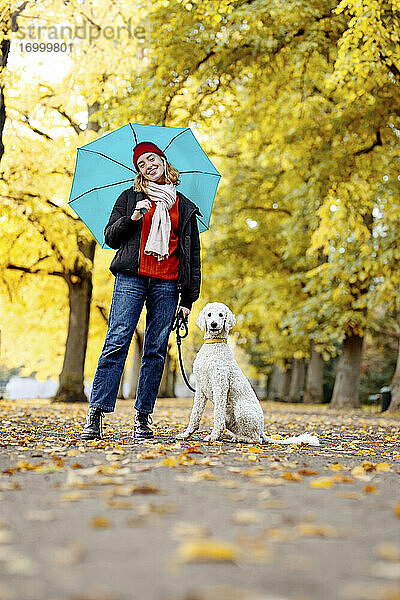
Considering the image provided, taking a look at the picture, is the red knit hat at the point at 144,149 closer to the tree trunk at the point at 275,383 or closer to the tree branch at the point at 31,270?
the tree branch at the point at 31,270

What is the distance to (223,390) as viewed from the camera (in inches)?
213

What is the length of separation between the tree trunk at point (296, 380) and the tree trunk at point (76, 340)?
1282 cm

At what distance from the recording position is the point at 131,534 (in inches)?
88.7

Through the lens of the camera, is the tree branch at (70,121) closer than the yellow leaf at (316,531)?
No

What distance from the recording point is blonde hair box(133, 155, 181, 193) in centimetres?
559

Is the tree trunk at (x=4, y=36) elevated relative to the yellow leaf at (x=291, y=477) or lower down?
elevated

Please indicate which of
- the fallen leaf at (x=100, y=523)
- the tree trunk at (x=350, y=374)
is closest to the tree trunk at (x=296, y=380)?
the tree trunk at (x=350, y=374)

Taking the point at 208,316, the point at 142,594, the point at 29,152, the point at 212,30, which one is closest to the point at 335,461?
the point at 208,316

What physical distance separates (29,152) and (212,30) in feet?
20.3

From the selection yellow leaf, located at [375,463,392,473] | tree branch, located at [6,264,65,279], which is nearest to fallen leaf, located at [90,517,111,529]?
yellow leaf, located at [375,463,392,473]

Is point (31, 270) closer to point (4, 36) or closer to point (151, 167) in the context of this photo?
point (4, 36)

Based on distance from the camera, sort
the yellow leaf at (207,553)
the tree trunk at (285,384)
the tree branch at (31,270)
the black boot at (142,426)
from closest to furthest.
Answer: the yellow leaf at (207,553) < the black boot at (142,426) < the tree branch at (31,270) < the tree trunk at (285,384)

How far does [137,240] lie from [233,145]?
14588 millimetres

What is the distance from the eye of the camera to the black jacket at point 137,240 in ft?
17.8
